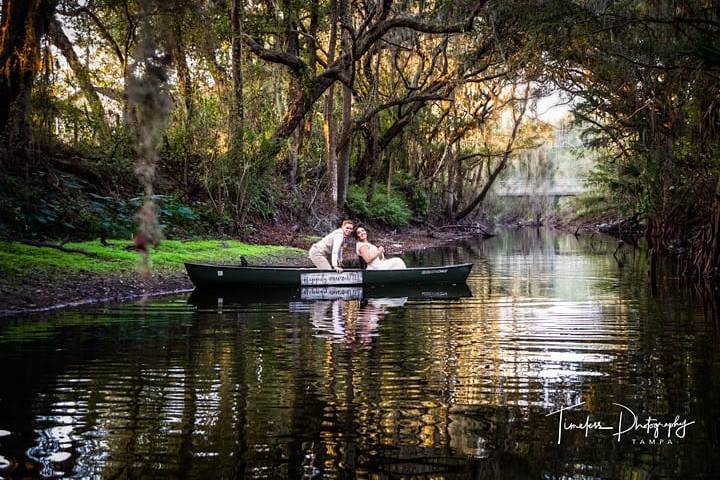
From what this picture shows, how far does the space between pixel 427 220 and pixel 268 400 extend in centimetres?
3660

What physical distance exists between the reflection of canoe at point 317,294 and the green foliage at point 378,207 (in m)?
17.3

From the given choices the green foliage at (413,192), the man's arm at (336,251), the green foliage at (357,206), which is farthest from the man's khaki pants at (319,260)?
the green foliage at (413,192)

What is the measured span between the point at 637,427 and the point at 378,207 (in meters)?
29.6

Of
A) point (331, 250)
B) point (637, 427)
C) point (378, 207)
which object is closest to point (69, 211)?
point (331, 250)

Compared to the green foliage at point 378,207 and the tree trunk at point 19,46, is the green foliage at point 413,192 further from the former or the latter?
the tree trunk at point 19,46

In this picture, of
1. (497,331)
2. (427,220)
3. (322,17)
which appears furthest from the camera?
(427,220)

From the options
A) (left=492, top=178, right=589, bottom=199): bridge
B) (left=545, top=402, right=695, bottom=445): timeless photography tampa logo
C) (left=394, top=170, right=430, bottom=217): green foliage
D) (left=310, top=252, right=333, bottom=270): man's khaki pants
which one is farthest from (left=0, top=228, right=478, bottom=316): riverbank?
(left=492, top=178, right=589, bottom=199): bridge

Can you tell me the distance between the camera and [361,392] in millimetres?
6914

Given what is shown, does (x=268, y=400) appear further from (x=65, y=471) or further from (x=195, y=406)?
(x=65, y=471)

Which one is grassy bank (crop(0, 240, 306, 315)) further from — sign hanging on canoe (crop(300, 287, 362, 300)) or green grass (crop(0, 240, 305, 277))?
sign hanging on canoe (crop(300, 287, 362, 300))

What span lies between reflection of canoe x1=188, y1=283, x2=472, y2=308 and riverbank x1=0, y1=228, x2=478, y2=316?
1.06 metres

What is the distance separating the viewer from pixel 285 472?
4.86 m

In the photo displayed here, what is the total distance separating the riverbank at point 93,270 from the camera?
1313cm

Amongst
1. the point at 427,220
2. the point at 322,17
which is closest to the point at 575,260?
the point at 322,17
